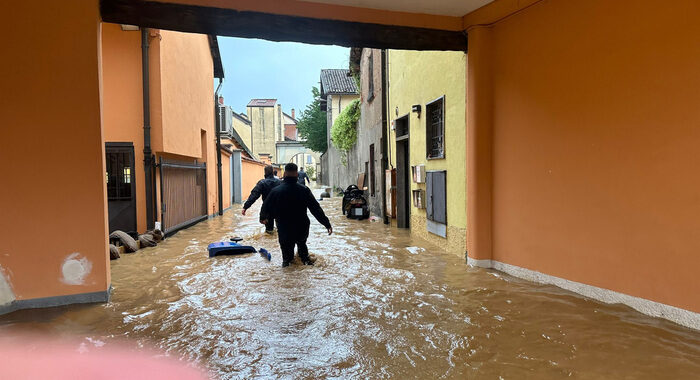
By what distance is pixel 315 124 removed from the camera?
32719mm

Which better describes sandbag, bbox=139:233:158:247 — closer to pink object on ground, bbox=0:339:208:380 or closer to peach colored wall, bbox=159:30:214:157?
peach colored wall, bbox=159:30:214:157

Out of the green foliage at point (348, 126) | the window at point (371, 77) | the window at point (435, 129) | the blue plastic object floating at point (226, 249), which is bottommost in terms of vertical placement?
the blue plastic object floating at point (226, 249)

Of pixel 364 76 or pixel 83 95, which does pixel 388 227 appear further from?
pixel 83 95

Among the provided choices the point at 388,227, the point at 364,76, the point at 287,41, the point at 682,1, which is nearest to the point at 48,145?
the point at 287,41

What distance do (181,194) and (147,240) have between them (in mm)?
2646

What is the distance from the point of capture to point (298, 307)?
4.22m

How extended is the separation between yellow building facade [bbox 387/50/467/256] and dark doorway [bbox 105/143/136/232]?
567 cm

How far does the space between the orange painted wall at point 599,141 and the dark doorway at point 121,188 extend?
21.7 ft

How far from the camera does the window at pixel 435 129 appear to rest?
7.21 meters

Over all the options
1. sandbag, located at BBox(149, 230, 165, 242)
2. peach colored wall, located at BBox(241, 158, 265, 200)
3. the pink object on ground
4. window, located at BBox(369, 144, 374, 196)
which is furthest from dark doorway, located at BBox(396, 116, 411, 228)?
peach colored wall, located at BBox(241, 158, 265, 200)

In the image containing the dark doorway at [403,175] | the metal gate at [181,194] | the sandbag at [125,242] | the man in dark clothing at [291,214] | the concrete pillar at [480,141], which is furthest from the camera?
the dark doorway at [403,175]

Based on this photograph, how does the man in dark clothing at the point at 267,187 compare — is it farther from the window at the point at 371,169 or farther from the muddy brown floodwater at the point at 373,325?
the window at the point at 371,169

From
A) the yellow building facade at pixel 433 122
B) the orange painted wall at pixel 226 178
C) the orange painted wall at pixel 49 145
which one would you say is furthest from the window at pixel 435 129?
the orange painted wall at pixel 226 178

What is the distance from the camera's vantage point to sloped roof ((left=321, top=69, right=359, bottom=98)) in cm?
2675
